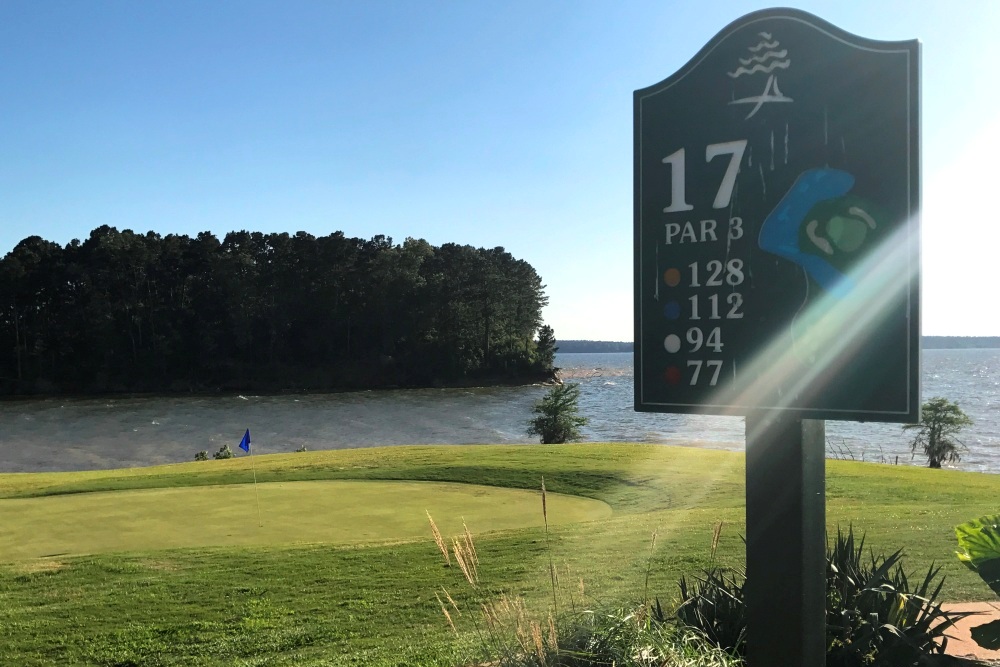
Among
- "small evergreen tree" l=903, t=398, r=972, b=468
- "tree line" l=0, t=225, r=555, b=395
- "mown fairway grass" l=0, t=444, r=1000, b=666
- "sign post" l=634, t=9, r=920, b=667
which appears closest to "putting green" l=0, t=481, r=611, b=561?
"mown fairway grass" l=0, t=444, r=1000, b=666

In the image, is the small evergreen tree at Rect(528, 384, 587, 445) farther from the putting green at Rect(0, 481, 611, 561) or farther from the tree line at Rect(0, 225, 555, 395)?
the tree line at Rect(0, 225, 555, 395)

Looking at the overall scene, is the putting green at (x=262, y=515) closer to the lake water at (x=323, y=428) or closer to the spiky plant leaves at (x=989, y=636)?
the spiky plant leaves at (x=989, y=636)

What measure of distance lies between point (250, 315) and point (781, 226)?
7100cm

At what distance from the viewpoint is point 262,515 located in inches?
451

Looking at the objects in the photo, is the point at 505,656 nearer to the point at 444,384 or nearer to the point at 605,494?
the point at 605,494

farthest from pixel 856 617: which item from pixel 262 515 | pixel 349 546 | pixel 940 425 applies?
pixel 940 425

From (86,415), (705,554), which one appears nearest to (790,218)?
(705,554)

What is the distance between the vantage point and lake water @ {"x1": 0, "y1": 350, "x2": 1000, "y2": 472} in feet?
108

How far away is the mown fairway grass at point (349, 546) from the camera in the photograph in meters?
5.60

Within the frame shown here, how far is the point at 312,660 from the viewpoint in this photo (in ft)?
16.4

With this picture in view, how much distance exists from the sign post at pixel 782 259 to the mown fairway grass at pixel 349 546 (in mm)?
1639

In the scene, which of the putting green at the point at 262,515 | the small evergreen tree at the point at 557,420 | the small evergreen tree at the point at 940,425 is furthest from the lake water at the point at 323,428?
the putting green at the point at 262,515

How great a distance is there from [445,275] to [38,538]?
222 feet

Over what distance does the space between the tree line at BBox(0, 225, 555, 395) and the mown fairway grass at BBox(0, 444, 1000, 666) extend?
180 feet
